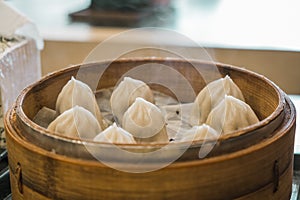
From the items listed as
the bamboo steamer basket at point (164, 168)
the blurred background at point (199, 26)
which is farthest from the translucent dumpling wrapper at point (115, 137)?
the blurred background at point (199, 26)

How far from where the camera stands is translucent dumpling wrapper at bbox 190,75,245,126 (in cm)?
110

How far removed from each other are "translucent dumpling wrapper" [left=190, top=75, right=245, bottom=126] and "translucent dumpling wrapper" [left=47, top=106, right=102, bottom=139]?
27cm

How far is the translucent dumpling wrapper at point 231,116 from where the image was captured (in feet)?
3.21

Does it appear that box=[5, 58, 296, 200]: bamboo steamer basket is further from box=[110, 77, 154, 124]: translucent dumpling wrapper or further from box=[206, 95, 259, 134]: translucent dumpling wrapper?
box=[110, 77, 154, 124]: translucent dumpling wrapper

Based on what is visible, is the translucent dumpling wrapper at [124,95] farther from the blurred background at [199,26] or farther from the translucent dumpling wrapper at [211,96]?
the blurred background at [199,26]

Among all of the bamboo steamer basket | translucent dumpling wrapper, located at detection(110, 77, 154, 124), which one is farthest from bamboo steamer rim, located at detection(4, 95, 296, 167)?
translucent dumpling wrapper, located at detection(110, 77, 154, 124)

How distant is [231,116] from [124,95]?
0.91 ft

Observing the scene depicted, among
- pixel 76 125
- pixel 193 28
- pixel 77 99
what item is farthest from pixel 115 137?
pixel 193 28

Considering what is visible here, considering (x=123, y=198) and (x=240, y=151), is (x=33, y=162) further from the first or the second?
(x=240, y=151)

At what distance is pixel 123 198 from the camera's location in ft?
2.51

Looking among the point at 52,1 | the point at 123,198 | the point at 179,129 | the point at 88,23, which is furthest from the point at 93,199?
the point at 52,1

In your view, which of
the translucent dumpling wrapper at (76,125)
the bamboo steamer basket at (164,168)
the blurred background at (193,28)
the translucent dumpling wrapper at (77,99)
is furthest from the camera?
the blurred background at (193,28)

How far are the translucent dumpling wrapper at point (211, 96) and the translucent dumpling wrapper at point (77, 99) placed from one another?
22 cm

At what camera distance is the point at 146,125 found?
3.16ft
